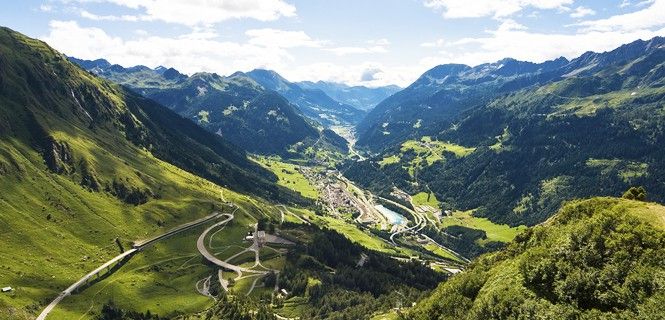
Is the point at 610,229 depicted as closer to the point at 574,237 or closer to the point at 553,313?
the point at 574,237

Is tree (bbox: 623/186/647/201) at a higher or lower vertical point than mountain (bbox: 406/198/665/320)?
higher

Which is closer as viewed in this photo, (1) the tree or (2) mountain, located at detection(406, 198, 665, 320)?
(2) mountain, located at detection(406, 198, 665, 320)

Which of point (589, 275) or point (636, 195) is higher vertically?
point (636, 195)

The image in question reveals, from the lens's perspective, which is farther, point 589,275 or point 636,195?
point 636,195

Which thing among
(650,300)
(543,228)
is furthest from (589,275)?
(543,228)

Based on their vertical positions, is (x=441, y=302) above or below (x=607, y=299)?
below

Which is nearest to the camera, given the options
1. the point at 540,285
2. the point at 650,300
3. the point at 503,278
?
the point at 650,300

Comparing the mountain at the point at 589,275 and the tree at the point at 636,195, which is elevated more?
the tree at the point at 636,195

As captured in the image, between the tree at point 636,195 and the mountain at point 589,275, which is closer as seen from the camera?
the mountain at point 589,275
